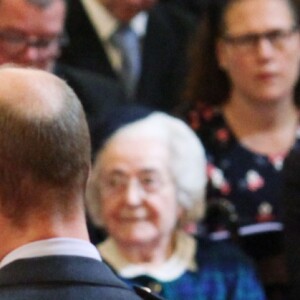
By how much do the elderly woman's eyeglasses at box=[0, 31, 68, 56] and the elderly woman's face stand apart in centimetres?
30

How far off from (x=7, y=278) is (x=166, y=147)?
1.20 meters

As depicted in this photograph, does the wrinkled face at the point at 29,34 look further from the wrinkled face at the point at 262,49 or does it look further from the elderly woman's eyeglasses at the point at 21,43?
the wrinkled face at the point at 262,49

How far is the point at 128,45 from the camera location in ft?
10.2

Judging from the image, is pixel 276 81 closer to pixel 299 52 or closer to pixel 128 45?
pixel 299 52

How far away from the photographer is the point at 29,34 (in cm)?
264

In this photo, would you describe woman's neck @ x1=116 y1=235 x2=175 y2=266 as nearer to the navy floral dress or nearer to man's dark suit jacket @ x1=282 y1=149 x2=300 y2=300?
the navy floral dress

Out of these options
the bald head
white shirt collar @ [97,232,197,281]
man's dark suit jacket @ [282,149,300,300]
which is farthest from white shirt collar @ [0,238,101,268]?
white shirt collar @ [97,232,197,281]

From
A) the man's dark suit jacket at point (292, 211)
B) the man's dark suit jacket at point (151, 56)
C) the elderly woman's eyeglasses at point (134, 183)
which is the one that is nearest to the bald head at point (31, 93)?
the man's dark suit jacket at point (292, 211)

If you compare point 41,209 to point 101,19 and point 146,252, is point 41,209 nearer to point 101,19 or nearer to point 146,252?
point 146,252

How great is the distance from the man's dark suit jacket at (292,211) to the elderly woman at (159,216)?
0.18 m

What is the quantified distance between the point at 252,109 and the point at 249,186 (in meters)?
0.23

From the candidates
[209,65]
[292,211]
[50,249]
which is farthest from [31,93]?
[209,65]

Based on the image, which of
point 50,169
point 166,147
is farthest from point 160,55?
point 50,169

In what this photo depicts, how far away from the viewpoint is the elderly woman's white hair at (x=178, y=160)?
8.41 ft
